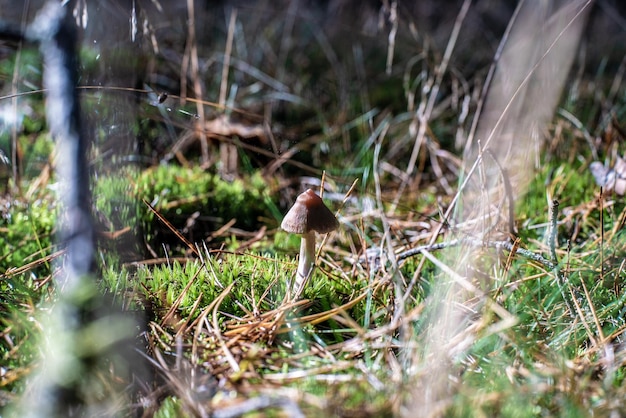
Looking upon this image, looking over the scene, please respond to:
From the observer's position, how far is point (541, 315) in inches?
68.7

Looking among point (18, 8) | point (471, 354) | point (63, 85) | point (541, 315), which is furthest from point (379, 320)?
point (18, 8)

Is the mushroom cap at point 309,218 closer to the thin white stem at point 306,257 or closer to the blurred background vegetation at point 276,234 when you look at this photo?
the thin white stem at point 306,257

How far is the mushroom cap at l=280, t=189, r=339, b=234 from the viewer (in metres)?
1.78

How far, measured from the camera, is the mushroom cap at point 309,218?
1780 mm

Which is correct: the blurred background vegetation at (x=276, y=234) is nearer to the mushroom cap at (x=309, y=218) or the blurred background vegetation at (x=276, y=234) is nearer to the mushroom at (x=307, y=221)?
the mushroom at (x=307, y=221)

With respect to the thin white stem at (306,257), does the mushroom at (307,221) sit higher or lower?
higher

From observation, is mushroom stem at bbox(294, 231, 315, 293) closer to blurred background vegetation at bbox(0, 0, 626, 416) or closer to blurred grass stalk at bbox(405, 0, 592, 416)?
blurred background vegetation at bbox(0, 0, 626, 416)

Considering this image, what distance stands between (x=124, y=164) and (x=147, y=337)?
0.57m

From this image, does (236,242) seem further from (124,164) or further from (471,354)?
(471,354)

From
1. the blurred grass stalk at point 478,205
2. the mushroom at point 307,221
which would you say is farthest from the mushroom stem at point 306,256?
the blurred grass stalk at point 478,205

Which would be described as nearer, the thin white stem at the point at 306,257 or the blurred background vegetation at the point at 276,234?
the blurred background vegetation at the point at 276,234

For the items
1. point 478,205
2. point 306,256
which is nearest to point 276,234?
point 306,256

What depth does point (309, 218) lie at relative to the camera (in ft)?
5.84

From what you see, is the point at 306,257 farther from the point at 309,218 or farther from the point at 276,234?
the point at 276,234
